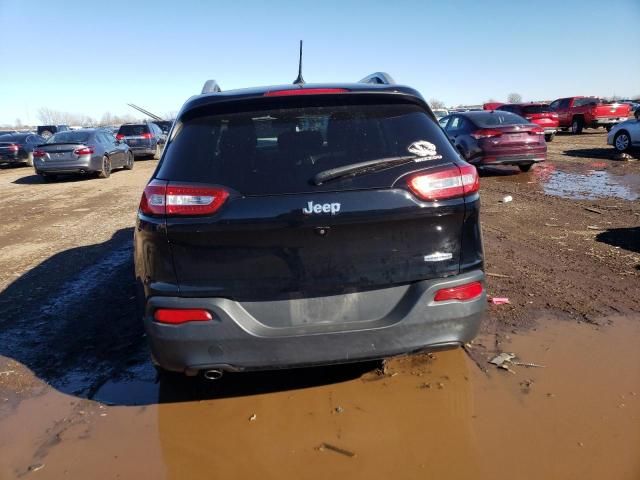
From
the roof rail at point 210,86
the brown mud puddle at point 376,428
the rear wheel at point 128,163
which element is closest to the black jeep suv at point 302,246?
the brown mud puddle at point 376,428

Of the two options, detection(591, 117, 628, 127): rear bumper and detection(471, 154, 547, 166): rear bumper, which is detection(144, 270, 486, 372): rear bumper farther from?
detection(591, 117, 628, 127): rear bumper

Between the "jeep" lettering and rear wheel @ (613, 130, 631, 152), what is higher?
the "jeep" lettering

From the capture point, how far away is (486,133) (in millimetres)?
11469

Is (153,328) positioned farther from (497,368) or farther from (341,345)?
(497,368)

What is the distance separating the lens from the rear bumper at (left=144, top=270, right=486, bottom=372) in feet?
8.01

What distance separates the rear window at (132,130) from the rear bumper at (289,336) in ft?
66.5

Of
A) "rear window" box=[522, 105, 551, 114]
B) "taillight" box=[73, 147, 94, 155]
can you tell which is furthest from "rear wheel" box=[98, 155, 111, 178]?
"rear window" box=[522, 105, 551, 114]

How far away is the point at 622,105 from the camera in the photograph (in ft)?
82.1

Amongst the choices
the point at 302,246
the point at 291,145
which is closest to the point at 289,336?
the point at 302,246

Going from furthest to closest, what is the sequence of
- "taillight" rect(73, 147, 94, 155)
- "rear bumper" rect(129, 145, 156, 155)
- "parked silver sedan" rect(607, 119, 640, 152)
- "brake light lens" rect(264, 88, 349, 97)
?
"rear bumper" rect(129, 145, 156, 155) → "parked silver sedan" rect(607, 119, 640, 152) → "taillight" rect(73, 147, 94, 155) → "brake light lens" rect(264, 88, 349, 97)

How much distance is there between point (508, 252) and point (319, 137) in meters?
3.86

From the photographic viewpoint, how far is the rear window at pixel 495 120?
11.7m

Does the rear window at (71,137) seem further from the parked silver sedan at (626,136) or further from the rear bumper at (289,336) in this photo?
the parked silver sedan at (626,136)

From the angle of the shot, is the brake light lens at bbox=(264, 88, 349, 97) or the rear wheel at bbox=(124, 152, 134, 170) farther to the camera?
the rear wheel at bbox=(124, 152, 134, 170)
